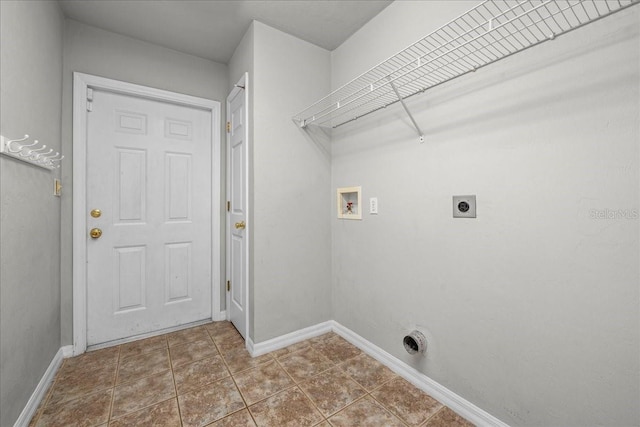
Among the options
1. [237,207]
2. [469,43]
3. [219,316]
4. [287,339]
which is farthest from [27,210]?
[469,43]

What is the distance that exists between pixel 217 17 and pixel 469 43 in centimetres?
170

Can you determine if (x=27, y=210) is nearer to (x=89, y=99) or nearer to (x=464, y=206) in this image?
(x=89, y=99)

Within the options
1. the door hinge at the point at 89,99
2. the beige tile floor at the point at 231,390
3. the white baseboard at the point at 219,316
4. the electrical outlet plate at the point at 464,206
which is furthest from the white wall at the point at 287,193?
the door hinge at the point at 89,99

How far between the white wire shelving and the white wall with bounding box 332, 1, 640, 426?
0.07 meters

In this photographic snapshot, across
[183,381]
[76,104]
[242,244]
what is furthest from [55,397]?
[76,104]

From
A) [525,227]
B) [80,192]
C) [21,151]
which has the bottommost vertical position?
[525,227]

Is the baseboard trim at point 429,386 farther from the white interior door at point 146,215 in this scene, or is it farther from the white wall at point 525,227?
the white interior door at point 146,215

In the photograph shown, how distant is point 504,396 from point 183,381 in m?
1.72

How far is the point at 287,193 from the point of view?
202cm

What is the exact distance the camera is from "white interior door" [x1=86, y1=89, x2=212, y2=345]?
2010 millimetres

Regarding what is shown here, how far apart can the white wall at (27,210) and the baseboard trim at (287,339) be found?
1.14 m

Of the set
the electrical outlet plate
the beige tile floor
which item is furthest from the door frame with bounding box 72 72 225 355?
the electrical outlet plate

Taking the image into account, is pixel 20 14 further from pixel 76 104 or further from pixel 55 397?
pixel 55 397

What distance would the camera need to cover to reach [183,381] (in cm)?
161
